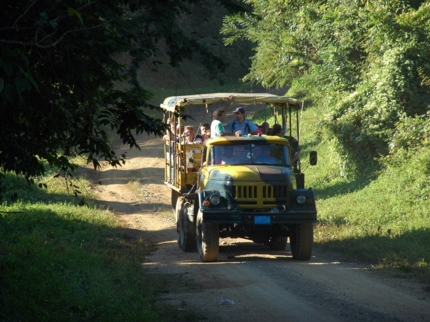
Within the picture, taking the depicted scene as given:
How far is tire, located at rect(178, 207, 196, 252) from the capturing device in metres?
13.5

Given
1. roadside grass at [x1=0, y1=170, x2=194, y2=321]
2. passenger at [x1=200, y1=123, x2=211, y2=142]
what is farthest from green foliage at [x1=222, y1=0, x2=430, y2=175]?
roadside grass at [x1=0, y1=170, x2=194, y2=321]

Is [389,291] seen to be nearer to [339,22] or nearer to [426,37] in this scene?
[426,37]

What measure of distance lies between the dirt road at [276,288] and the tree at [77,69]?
2741mm

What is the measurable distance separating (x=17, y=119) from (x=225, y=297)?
12.7 ft

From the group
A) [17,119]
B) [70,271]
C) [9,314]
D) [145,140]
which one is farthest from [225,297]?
[145,140]

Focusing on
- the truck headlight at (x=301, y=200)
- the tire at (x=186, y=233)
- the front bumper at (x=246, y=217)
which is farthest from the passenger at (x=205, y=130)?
the truck headlight at (x=301, y=200)

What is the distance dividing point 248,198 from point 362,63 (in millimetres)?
11261

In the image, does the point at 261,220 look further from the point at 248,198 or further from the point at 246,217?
the point at 248,198

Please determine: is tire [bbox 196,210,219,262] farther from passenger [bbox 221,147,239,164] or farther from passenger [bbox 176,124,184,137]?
passenger [bbox 176,124,184,137]

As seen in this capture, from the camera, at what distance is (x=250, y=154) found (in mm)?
12859

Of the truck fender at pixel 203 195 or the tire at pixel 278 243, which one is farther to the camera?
the tire at pixel 278 243

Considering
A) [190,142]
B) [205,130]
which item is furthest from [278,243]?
[205,130]

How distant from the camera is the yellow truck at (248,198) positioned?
11.9m

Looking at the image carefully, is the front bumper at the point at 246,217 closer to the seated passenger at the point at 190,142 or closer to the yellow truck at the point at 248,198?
the yellow truck at the point at 248,198
